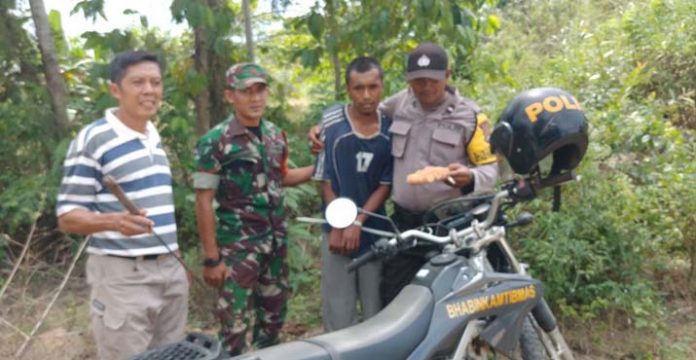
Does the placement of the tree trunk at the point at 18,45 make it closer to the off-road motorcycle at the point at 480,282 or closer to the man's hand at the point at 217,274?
the man's hand at the point at 217,274

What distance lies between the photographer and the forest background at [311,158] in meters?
4.33

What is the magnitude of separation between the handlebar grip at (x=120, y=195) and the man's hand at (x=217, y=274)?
33.4 inches

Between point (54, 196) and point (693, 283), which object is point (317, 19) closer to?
point (54, 196)

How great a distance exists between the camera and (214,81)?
192 inches

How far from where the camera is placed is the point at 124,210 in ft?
9.42

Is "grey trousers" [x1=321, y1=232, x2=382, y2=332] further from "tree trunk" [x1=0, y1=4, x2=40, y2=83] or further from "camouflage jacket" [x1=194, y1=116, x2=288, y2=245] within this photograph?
"tree trunk" [x1=0, y1=4, x2=40, y2=83]

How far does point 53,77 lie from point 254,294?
8.51ft

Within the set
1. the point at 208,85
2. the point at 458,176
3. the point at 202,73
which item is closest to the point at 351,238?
the point at 458,176

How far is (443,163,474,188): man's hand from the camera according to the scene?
9.81 ft

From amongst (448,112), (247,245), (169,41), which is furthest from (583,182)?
(169,41)

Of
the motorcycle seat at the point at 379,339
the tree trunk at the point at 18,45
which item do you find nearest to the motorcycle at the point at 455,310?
the motorcycle seat at the point at 379,339

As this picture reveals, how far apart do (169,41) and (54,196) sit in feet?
4.13

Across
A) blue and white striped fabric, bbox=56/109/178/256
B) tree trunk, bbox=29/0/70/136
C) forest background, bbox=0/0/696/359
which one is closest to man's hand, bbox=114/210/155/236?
blue and white striped fabric, bbox=56/109/178/256

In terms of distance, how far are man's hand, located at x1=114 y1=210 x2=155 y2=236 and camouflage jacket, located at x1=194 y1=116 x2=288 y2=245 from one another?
31.4 inches
